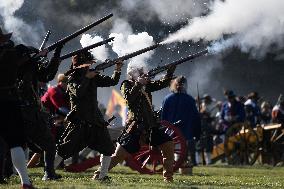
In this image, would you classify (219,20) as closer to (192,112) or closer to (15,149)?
(192,112)

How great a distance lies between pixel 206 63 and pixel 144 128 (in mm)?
14140

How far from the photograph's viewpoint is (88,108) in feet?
28.8

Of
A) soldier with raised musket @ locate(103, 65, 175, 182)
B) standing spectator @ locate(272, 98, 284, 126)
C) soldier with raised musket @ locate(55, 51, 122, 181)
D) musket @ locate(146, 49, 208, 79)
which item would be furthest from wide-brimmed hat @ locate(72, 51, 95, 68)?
standing spectator @ locate(272, 98, 284, 126)

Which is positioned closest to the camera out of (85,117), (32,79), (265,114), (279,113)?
(32,79)

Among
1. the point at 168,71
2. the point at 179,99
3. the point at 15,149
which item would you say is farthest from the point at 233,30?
the point at 15,149

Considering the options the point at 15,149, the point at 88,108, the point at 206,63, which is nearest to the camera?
the point at 15,149

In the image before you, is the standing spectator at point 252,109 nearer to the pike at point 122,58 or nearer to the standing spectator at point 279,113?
the standing spectator at point 279,113

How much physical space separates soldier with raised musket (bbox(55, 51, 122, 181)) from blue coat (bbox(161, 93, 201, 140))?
319 centimetres

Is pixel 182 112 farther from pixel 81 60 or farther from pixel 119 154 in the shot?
pixel 81 60

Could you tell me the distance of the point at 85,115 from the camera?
876cm

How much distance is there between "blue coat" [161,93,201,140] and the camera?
1202 cm

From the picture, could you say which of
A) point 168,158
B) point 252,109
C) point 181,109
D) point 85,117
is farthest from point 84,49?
point 252,109

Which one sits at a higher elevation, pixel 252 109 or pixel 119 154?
pixel 252 109

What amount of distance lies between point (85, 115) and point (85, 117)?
23 mm
